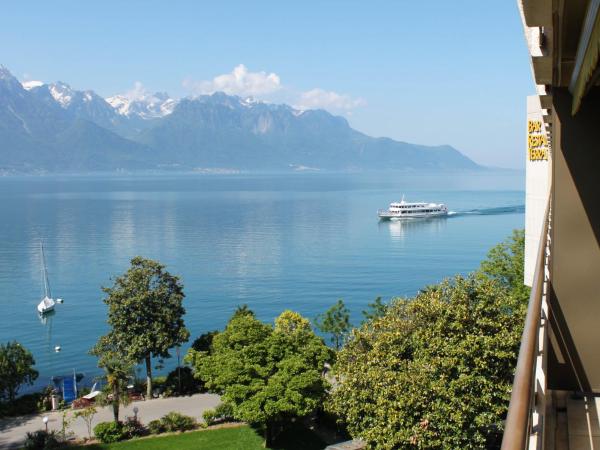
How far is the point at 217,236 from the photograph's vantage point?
212 ft

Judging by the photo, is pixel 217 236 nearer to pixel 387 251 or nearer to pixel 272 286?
pixel 387 251

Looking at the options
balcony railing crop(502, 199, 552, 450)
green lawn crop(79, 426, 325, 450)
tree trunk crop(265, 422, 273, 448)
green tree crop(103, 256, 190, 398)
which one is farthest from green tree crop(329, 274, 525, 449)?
green tree crop(103, 256, 190, 398)

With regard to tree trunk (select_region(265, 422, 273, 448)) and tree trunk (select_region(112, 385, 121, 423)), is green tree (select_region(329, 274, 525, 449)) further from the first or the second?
tree trunk (select_region(112, 385, 121, 423))

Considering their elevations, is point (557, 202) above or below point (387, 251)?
above

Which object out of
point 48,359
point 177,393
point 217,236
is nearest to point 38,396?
point 177,393

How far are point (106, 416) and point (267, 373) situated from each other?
21.2 ft

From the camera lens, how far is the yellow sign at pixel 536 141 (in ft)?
39.3

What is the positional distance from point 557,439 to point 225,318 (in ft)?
107

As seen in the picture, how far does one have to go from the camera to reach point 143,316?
68.5ft

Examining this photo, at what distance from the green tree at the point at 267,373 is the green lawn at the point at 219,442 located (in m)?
0.47

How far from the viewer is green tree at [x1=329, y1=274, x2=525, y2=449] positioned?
11.2 m

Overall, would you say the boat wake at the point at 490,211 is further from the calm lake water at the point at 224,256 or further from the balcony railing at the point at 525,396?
the balcony railing at the point at 525,396

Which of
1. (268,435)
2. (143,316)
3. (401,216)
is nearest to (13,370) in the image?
(143,316)

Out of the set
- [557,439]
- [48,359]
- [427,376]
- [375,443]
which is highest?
[557,439]
